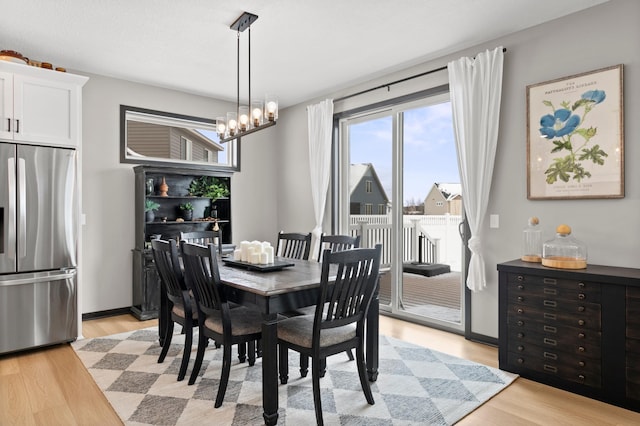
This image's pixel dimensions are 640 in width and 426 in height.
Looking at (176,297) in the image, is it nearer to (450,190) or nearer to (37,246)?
(37,246)

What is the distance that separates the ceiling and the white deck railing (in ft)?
5.45

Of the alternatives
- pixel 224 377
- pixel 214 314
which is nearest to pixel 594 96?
pixel 214 314

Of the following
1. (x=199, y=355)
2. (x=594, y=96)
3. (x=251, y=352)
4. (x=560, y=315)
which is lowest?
(x=251, y=352)

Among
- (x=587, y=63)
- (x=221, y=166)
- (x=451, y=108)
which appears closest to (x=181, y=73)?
(x=221, y=166)

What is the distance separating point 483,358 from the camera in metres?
3.20

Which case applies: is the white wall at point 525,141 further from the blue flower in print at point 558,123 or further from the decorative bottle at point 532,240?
the blue flower in print at point 558,123

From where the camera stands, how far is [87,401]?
251cm

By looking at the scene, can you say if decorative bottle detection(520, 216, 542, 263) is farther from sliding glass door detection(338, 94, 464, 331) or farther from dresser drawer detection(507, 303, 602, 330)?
sliding glass door detection(338, 94, 464, 331)

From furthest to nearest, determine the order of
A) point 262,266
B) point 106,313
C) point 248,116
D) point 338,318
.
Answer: point 106,313 < point 248,116 < point 262,266 < point 338,318

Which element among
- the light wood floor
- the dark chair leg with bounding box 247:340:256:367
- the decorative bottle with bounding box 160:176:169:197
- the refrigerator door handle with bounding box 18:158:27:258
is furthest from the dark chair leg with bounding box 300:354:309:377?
the decorative bottle with bounding box 160:176:169:197

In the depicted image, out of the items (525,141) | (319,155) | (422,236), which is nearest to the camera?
(525,141)

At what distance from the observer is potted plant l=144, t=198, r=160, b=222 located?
452cm

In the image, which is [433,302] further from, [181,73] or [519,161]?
[181,73]

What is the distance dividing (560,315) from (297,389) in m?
1.86
